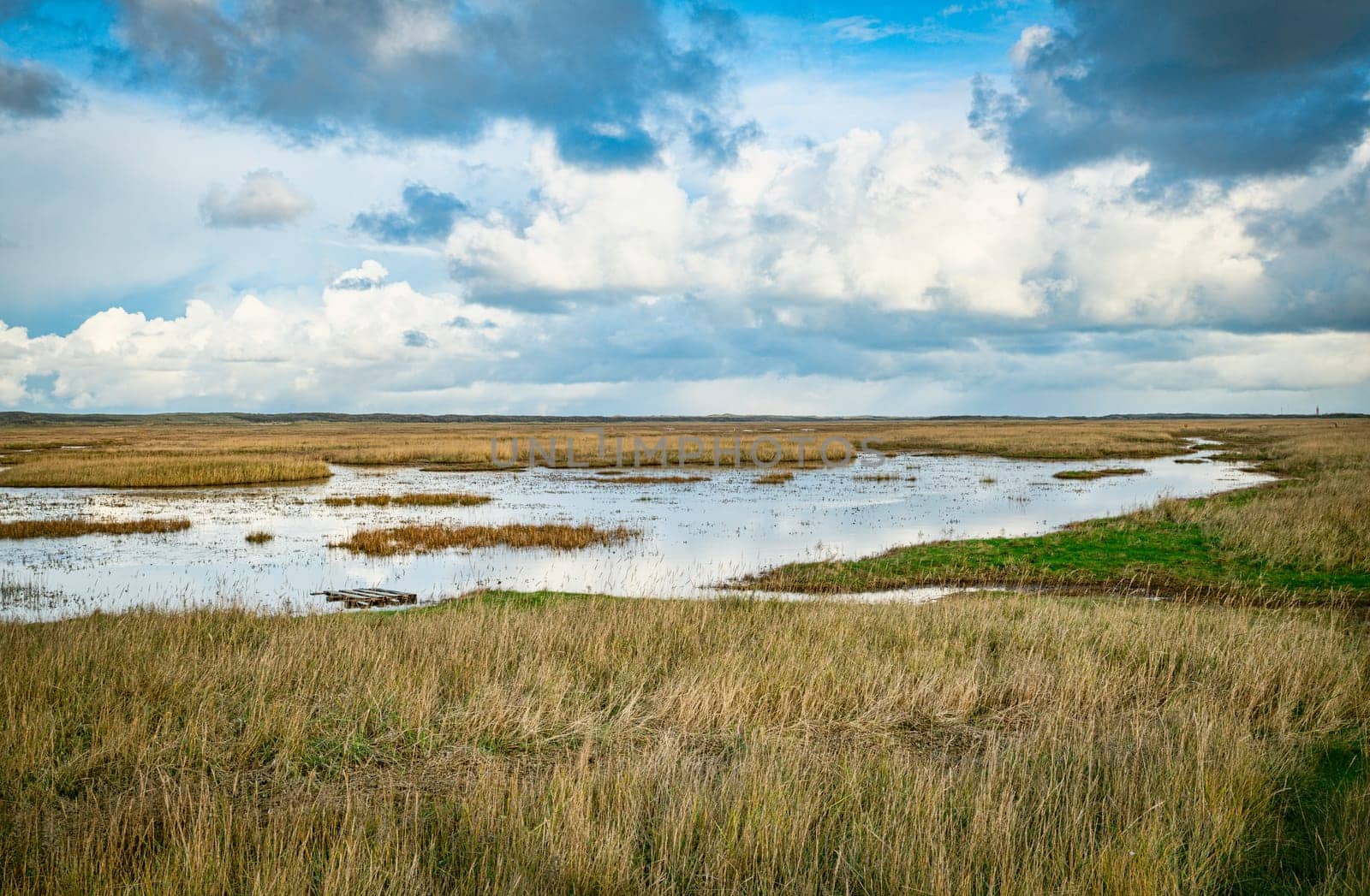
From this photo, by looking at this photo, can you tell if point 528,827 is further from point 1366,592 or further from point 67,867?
point 1366,592

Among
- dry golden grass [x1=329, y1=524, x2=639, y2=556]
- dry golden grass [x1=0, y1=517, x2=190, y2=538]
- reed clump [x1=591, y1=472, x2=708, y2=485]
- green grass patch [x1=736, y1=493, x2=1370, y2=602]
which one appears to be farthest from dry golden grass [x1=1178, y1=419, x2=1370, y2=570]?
dry golden grass [x1=0, y1=517, x2=190, y2=538]

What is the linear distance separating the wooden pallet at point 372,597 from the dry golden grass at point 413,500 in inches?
708

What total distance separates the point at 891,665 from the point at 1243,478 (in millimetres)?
42664

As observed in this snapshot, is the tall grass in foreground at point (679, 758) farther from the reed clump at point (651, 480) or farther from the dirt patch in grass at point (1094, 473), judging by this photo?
the dirt patch in grass at point (1094, 473)

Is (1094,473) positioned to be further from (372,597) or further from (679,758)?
(679,758)

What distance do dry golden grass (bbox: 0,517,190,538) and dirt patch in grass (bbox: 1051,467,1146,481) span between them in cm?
4480

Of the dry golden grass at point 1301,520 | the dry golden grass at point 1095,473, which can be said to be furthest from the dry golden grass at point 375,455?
the dry golden grass at point 1301,520

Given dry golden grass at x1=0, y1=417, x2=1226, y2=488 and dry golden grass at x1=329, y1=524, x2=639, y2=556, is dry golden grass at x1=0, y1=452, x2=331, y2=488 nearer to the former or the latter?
dry golden grass at x1=0, y1=417, x2=1226, y2=488

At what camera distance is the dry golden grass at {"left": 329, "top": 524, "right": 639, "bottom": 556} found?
24198mm

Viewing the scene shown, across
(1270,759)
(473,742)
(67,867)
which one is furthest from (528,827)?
(1270,759)

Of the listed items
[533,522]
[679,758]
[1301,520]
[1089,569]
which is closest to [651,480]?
[533,522]

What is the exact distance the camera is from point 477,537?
1009 inches

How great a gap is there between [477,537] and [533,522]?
12.6ft

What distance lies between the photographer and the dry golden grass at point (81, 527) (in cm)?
2559
